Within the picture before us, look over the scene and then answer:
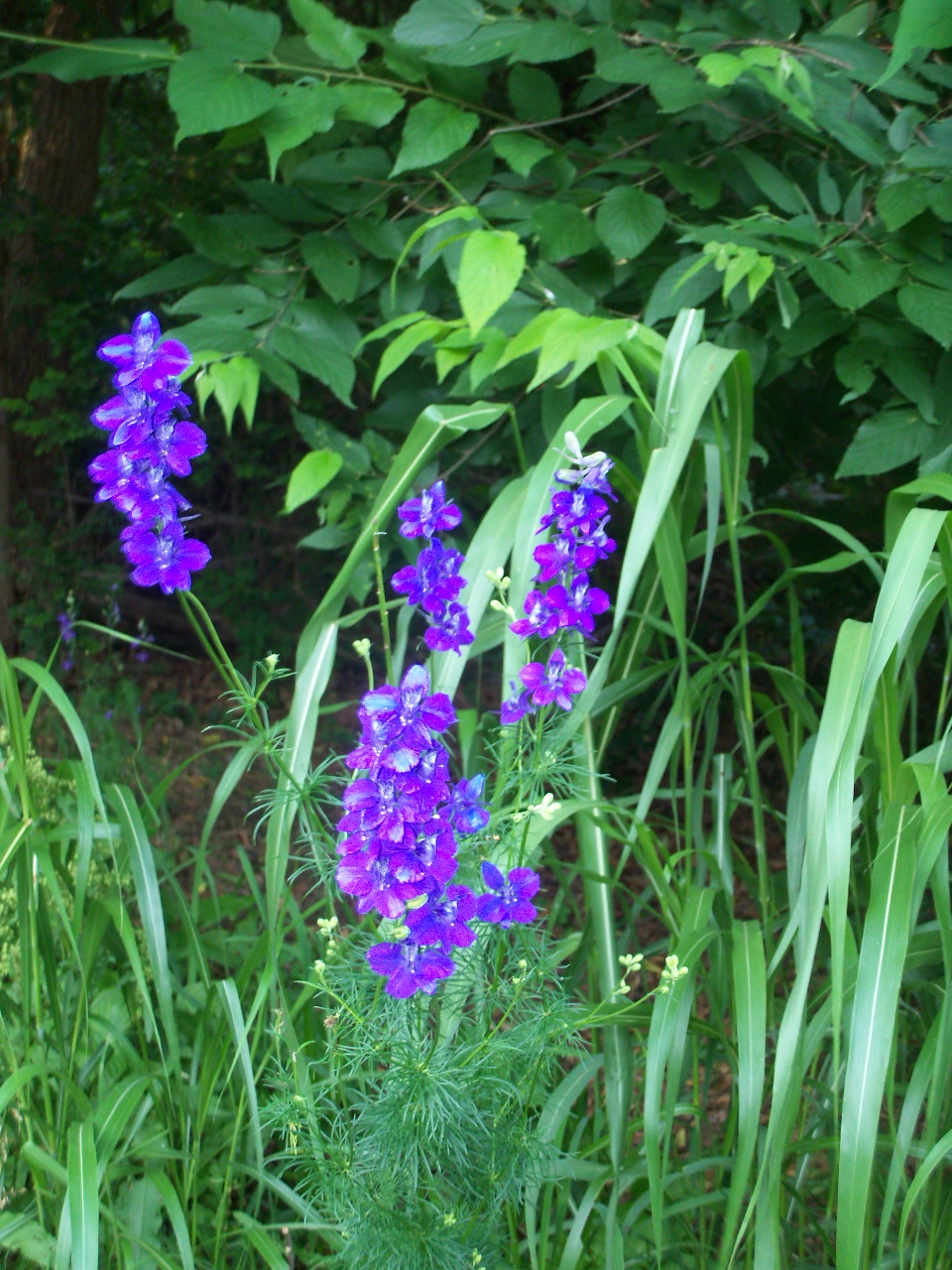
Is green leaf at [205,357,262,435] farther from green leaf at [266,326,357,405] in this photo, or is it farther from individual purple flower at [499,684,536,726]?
individual purple flower at [499,684,536,726]

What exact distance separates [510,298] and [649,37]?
0.45m

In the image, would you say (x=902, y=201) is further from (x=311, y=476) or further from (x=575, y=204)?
(x=311, y=476)

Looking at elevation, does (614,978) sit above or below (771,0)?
below

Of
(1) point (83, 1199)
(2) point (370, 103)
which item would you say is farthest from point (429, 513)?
(2) point (370, 103)

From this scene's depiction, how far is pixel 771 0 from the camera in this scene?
1.62 meters

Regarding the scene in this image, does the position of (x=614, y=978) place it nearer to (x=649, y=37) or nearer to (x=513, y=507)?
(x=513, y=507)

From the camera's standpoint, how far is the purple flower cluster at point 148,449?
33.4 inches

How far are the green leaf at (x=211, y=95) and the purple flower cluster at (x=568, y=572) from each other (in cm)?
82

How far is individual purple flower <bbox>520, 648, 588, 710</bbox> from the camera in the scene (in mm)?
1020

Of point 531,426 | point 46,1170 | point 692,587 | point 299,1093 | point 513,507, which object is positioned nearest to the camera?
point 299,1093

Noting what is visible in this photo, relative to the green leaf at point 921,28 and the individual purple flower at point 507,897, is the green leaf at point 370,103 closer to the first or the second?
the green leaf at point 921,28

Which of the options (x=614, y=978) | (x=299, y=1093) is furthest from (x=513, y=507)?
(x=299, y=1093)

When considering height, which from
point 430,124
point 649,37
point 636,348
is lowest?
point 636,348

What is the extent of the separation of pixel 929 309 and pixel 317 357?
903 mm
